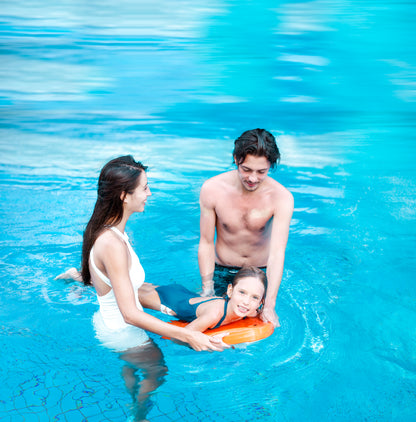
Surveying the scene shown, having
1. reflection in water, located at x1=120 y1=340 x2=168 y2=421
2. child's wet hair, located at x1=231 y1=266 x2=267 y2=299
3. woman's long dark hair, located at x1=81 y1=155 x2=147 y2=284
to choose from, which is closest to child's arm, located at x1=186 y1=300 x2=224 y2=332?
child's wet hair, located at x1=231 y1=266 x2=267 y2=299

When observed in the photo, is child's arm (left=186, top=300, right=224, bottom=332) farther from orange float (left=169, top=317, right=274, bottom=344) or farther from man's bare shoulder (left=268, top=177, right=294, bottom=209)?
man's bare shoulder (left=268, top=177, right=294, bottom=209)

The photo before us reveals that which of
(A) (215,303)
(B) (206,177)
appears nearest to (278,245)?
(A) (215,303)

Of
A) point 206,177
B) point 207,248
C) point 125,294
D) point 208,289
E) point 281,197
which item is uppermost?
point 281,197

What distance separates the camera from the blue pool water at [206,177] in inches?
136

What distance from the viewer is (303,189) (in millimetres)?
7008

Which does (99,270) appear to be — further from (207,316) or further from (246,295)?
(246,295)

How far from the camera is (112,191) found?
119 inches

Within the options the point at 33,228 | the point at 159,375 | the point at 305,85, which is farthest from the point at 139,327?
the point at 305,85

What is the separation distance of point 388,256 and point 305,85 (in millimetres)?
6944

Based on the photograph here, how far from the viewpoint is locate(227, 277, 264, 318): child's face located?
11.4 ft

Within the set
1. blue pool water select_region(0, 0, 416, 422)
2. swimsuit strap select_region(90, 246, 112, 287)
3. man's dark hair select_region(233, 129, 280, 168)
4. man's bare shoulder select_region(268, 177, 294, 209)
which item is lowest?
blue pool water select_region(0, 0, 416, 422)

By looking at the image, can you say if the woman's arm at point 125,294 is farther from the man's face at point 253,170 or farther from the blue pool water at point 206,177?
the man's face at point 253,170

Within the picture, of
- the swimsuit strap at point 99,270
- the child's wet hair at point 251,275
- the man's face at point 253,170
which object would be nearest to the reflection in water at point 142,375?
the swimsuit strap at point 99,270

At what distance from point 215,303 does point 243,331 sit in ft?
0.93
